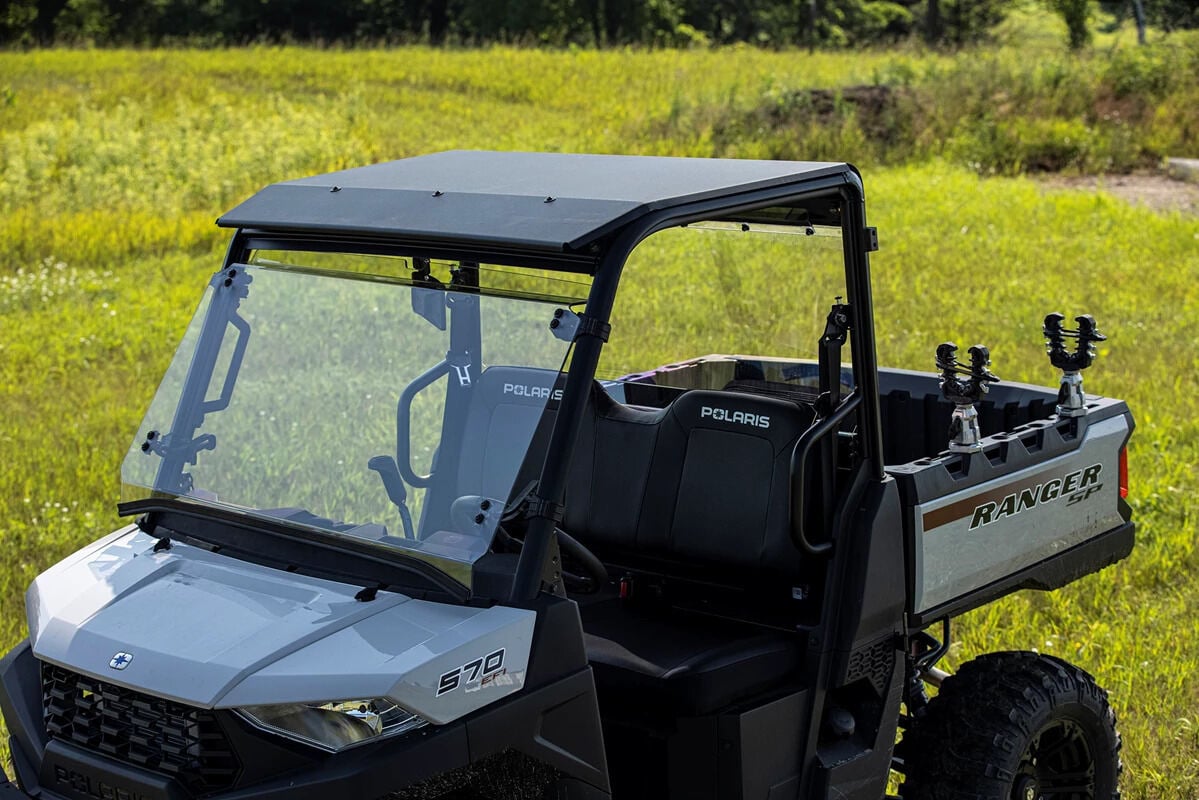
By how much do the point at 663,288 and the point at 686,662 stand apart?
130 centimetres

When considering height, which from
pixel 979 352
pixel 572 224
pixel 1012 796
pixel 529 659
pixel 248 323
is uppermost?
pixel 572 224

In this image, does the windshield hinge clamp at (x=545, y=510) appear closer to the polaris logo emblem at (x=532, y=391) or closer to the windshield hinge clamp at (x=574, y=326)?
the polaris logo emblem at (x=532, y=391)

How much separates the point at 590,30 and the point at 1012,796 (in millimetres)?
41261

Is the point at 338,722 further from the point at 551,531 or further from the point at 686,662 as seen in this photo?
the point at 686,662

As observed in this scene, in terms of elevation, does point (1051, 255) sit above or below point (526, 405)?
below

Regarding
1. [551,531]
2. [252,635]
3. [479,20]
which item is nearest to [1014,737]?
[551,531]

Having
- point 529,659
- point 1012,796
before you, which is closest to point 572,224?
point 529,659

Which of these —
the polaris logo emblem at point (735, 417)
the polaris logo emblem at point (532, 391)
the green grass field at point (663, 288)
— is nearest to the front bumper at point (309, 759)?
the polaris logo emblem at point (532, 391)

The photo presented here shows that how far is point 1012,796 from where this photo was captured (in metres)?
3.70

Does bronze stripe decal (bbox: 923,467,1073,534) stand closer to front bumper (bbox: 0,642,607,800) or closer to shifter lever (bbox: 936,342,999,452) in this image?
shifter lever (bbox: 936,342,999,452)

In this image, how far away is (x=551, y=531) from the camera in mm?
2789

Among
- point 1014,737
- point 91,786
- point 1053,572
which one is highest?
point 91,786

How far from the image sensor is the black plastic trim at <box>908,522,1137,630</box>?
363cm

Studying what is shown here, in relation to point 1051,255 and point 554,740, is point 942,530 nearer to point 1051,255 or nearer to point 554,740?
point 554,740
